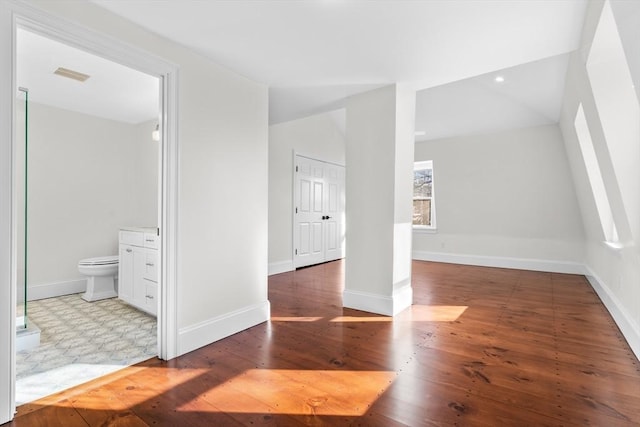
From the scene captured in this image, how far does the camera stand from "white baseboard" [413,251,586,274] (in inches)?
213

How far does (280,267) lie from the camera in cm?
535

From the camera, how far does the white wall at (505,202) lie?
538 centimetres

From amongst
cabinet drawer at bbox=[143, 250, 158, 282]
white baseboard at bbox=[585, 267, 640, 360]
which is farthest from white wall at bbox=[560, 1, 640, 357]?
cabinet drawer at bbox=[143, 250, 158, 282]

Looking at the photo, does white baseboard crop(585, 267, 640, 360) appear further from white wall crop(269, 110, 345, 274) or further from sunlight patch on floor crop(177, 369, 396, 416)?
white wall crop(269, 110, 345, 274)

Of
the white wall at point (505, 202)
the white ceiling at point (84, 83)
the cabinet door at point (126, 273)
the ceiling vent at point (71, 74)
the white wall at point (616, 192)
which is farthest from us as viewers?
the white wall at point (505, 202)

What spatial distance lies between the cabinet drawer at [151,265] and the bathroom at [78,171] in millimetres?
410

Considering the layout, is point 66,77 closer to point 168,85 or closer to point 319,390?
point 168,85

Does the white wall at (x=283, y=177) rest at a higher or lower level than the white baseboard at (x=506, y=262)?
higher

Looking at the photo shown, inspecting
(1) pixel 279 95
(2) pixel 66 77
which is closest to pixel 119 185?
→ (2) pixel 66 77

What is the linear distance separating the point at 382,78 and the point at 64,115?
3885 mm

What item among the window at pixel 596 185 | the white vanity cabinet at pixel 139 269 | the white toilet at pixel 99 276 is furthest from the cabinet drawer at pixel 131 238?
the window at pixel 596 185

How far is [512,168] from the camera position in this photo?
5.75 meters

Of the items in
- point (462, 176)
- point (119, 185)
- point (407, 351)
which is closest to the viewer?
point (407, 351)

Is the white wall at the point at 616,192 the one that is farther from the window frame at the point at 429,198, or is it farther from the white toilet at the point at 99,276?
the white toilet at the point at 99,276
